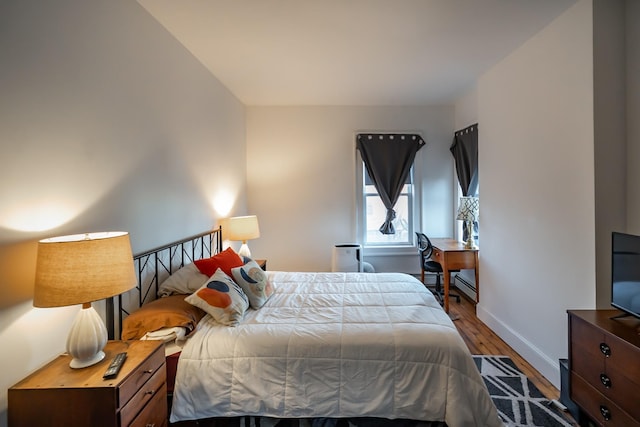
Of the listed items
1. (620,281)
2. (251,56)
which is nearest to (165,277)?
(251,56)

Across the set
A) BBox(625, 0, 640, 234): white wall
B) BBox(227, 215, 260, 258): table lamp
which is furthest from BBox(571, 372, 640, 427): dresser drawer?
BBox(227, 215, 260, 258): table lamp

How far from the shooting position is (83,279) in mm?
1048

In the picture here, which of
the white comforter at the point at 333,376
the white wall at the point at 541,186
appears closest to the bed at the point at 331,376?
the white comforter at the point at 333,376

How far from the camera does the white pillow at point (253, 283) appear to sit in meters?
2.03

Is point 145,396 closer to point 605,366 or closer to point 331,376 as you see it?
point 331,376

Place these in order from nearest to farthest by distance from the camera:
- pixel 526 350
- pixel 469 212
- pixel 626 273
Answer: pixel 626 273 < pixel 526 350 < pixel 469 212

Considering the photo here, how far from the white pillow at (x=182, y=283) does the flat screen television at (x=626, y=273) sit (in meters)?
2.47

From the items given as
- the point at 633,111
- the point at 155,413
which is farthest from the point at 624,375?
the point at 155,413

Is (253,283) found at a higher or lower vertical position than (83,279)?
lower

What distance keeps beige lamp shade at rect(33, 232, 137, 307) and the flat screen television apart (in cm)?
241

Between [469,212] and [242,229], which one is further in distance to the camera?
[469,212]

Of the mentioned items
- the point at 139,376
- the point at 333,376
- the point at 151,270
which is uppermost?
the point at 151,270

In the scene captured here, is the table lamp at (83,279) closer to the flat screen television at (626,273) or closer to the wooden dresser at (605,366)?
the wooden dresser at (605,366)

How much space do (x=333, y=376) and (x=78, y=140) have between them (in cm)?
176
